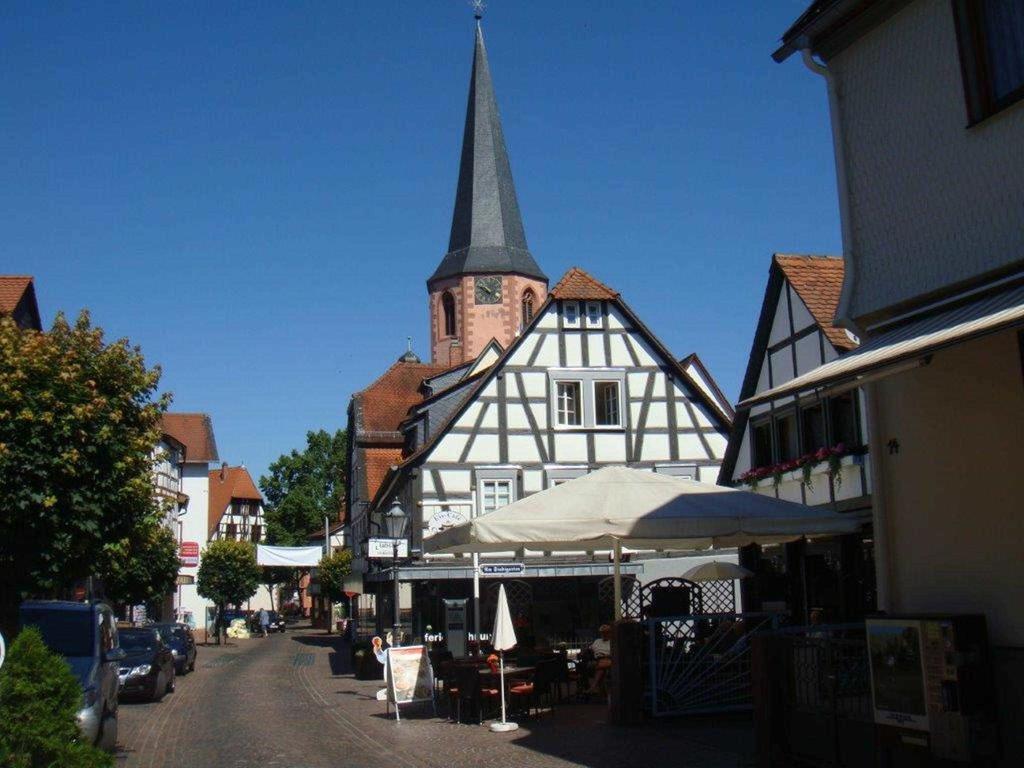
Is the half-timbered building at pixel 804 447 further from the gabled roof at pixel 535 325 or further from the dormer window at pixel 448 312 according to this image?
the dormer window at pixel 448 312

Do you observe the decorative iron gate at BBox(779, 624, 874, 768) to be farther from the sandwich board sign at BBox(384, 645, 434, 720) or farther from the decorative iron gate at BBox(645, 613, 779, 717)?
the sandwich board sign at BBox(384, 645, 434, 720)

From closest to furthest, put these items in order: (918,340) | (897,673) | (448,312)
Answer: (918,340) < (897,673) < (448,312)

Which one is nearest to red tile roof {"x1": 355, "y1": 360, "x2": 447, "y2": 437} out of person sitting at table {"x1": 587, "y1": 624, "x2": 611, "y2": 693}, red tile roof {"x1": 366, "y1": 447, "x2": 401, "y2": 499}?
red tile roof {"x1": 366, "y1": 447, "x2": 401, "y2": 499}

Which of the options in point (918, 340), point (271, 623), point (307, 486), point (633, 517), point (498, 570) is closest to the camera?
point (918, 340)

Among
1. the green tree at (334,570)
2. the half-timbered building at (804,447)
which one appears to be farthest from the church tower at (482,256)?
the half-timbered building at (804,447)

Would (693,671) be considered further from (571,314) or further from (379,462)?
(379,462)

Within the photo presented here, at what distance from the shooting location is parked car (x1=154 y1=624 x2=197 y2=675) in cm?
2952

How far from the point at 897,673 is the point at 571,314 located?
81.6 ft

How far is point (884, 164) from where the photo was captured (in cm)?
1035

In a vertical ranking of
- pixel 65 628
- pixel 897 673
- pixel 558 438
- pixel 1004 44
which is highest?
pixel 558 438

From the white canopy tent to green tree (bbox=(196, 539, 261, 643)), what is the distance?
4469cm

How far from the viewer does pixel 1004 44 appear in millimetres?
8922

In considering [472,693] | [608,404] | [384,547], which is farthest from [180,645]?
[472,693]

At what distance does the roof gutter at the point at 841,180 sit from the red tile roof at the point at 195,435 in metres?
63.1
